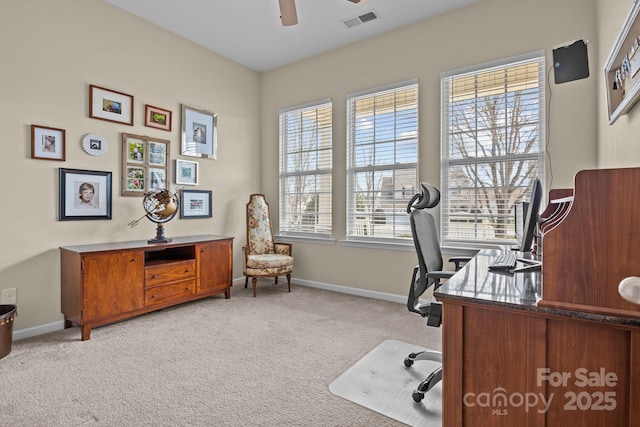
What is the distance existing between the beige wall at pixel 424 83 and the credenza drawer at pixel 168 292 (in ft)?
5.07

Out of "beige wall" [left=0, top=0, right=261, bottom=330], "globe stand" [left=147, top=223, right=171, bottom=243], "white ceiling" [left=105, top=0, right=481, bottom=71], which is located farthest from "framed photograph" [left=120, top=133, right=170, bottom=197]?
"white ceiling" [left=105, top=0, right=481, bottom=71]

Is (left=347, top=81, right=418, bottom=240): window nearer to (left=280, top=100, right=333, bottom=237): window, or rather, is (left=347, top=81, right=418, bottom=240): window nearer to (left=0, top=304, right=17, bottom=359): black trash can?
(left=280, top=100, right=333, bottom=237): window

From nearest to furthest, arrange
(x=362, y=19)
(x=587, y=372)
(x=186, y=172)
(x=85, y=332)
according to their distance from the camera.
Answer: (x=587, y=372)
(x=85, y=332)
(x=362, y=19)
(x=186, y=172)

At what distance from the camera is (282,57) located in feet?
14.7

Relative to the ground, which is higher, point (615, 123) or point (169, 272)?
point (615, 123)

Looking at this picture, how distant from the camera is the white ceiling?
10.8ft

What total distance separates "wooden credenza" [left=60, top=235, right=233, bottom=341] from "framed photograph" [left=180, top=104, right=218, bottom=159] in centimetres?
110

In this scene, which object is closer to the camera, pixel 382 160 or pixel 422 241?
pixel 422 241

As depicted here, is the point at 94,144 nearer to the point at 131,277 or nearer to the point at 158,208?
the point at 158,208

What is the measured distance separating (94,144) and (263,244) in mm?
2236

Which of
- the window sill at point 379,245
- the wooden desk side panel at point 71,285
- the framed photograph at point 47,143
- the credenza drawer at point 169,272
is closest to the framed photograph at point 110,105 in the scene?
the framed photograph at point 47,143

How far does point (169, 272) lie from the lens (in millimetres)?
3359

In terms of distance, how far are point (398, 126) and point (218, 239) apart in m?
2.46

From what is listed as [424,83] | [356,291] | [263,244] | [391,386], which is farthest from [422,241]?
[263,244]
